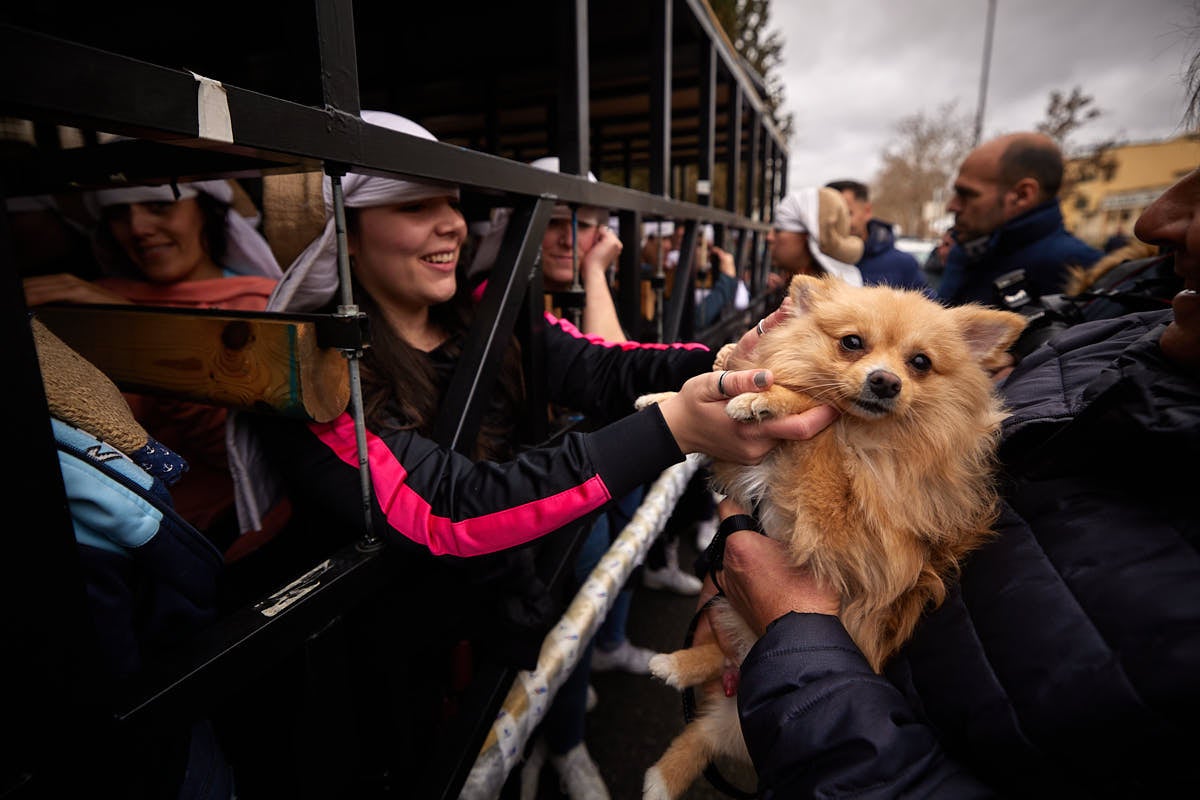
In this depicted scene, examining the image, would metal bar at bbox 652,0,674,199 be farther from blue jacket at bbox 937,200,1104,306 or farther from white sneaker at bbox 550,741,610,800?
white sneaker at bbox 550,741,610,800

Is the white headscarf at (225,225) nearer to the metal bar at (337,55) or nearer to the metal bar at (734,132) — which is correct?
the metal bar at (337,55)

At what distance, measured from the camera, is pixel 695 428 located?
1.48 meters

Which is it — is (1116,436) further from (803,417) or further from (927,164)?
(927,164)

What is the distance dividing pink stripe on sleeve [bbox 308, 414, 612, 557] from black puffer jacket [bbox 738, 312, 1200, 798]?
56cm

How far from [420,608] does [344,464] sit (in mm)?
611

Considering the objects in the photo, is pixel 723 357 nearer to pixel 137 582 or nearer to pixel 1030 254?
pixel 137 582

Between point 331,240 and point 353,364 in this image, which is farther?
point 331,240

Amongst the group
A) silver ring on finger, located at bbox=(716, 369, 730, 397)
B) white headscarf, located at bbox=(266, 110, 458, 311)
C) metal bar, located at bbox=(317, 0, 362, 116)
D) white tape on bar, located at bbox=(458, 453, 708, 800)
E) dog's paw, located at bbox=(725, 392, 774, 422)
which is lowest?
white tape on bar, located at bbox=(458, 453, 708, 800)

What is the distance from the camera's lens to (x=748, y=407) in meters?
1.42

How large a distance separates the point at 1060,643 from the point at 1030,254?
375 cm

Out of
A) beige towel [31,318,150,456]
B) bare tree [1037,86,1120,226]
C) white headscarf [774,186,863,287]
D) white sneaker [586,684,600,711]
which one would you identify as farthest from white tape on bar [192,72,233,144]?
bare tree [1037,86,1120,226]

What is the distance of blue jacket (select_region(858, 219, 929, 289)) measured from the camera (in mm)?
4895

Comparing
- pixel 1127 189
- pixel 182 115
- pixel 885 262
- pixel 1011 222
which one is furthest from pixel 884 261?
pixel 1127 189

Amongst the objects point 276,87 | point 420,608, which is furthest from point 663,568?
point 276,87
